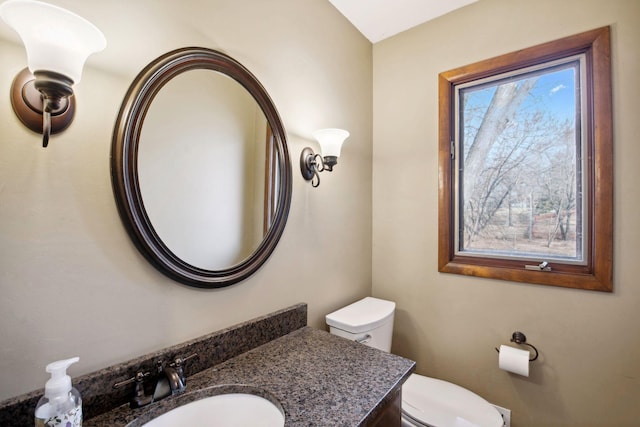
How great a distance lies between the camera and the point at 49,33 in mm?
594

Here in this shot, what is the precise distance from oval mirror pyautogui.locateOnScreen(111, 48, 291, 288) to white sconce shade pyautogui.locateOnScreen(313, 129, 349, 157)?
0.63 feet

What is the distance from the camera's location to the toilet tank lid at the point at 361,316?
4.69 ft

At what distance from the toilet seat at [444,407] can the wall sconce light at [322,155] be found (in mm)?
1175

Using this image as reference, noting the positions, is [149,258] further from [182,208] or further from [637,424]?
[637,424]

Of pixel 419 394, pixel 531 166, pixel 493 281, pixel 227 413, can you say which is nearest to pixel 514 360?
pixel 493 281

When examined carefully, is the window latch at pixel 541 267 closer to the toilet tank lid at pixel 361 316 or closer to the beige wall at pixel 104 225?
the toilet tank lid at pixel 361 316

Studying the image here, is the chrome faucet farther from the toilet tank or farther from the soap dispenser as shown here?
the toilet tank

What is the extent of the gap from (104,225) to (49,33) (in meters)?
0.45

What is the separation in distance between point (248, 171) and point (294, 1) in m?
0.92

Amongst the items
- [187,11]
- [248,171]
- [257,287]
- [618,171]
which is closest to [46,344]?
[257,287]

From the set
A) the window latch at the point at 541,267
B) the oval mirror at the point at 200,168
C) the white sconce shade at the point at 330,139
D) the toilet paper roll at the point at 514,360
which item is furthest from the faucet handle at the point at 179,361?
the window latch at the point at 541,267

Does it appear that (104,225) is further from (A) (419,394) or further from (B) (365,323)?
(A) (419,394)

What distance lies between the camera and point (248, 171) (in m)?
1.15

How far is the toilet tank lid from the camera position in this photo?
4.69 feet
